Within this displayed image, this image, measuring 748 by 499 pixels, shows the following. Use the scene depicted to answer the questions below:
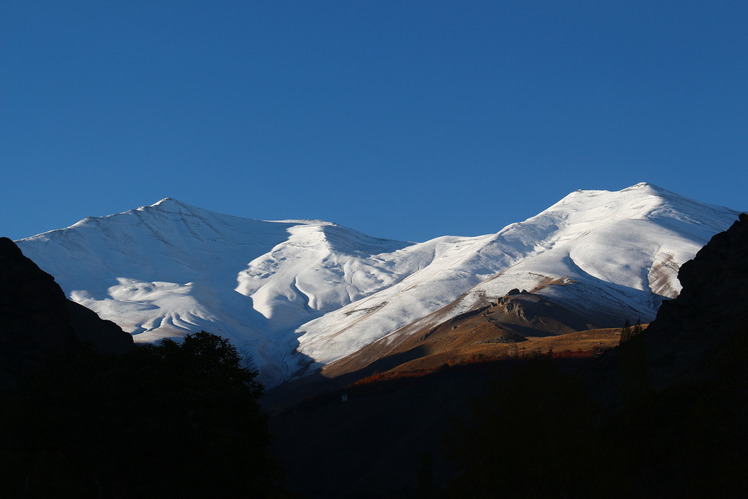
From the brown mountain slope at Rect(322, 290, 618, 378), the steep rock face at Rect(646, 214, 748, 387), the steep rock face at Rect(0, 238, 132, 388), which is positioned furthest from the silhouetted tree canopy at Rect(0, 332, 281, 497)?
the brown mountain slope at Rect(322, 290, 618, 378)

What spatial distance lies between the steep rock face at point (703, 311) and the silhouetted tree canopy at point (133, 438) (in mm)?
31479

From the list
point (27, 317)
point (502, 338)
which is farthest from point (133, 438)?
point (502, 338)

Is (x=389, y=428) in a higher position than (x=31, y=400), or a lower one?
lower

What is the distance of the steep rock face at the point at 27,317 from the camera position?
80.6 meters

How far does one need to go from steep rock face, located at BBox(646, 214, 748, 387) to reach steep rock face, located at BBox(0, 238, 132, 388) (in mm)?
51812

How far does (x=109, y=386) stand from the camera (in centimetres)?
4481

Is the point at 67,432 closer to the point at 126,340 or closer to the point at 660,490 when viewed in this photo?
the point at 660,490

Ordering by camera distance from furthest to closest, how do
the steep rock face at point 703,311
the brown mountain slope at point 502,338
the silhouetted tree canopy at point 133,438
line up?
the brown mountain slope at point 502,338 < the steep rock face at point 703,311 < the silhouetted tree canopy at point 133,438

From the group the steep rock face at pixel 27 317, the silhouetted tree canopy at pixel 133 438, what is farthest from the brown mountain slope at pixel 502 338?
the silhouetted tree canopy at pixel 133 438

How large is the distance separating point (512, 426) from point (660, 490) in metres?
11.9

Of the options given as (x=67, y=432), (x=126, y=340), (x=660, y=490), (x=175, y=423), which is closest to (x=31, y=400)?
(x=67, y=432)

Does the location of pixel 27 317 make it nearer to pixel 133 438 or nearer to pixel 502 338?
pixel 133 438

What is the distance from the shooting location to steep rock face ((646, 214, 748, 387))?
2384 inches

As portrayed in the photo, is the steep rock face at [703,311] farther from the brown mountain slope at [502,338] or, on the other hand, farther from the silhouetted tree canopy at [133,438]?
the brown mountain slope at [502,338]
